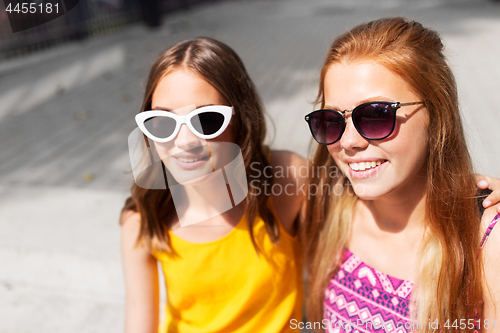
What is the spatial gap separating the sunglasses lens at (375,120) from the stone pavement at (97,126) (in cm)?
51

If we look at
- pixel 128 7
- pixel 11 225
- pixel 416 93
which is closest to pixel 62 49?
pixel 128 7

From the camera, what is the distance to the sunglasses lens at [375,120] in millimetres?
1378

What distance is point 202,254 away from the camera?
1.89 metres

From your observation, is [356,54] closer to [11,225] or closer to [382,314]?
[382,314]

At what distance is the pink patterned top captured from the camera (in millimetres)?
1667

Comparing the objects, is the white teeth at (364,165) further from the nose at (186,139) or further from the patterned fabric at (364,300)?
the nose at (186,139)

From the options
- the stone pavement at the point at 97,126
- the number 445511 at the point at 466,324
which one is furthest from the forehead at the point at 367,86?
the number 445511 at the point at 466,324

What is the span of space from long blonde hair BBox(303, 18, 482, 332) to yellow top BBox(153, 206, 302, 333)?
0.64 metres

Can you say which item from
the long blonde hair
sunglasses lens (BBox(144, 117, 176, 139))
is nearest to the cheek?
sunglasses lens (BBox(144, 117, 176, 139))

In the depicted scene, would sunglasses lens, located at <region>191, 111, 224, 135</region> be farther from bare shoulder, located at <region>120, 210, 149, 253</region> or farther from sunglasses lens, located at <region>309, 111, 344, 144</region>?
bare shoulder, located at <region>120, 210, 149, 253</region>

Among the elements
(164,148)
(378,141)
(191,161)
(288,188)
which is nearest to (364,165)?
(378,141)

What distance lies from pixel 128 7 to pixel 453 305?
11.3 metres

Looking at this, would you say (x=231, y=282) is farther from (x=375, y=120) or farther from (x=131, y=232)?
(x=375, y=120)

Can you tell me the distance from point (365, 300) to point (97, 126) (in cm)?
475
